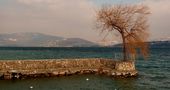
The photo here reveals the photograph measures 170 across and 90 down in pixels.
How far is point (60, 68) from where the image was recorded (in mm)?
50719

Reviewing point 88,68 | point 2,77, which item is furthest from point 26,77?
point 88,68

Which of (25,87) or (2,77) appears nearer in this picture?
(25,87)

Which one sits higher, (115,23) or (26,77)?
(115,23)

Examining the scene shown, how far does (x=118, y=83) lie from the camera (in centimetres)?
4431

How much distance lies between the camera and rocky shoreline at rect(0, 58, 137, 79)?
1834 inches

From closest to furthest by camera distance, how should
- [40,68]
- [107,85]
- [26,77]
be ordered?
[107,85], [26,77], [40,68]

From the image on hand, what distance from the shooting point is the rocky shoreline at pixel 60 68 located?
46594mm

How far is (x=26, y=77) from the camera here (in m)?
46.3

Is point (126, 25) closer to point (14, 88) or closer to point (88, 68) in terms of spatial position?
point (88, 68)

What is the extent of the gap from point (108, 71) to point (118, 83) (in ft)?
21.8

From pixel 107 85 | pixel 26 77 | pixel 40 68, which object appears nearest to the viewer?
pixel 107 85

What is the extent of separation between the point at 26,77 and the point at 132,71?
15794mm

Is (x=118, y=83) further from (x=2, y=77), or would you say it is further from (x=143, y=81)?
(x=2, y=77)

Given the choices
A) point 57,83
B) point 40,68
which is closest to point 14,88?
point 57,83
